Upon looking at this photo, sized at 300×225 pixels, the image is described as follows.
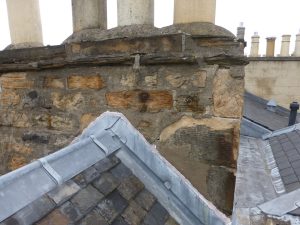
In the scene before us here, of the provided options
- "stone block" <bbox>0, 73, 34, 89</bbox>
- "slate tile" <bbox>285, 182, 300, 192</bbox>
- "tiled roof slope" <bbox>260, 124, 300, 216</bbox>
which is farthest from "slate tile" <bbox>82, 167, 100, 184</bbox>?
"slate tile" <bbox>285, 182, 300, 192</bbox>

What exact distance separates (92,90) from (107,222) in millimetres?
1049

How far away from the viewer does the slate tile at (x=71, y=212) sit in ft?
3.22

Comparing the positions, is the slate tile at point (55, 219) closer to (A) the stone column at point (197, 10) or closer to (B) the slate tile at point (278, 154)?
(A) the stone column at point (197, 10)

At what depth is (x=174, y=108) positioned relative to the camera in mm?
1718

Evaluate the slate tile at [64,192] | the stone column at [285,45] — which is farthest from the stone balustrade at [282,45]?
the slate tile at [64,192]

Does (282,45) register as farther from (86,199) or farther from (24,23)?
(86,199)

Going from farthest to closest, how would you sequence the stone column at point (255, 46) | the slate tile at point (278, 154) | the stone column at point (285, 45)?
the stone column at point (255, 46) → the stone column at point (285, 45) → the slate tile at point (278, 154)

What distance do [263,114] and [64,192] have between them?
38.3 ft

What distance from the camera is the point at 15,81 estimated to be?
216 centimetres

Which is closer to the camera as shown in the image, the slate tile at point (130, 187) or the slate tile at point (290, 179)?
the slate tile at point (130, 187)

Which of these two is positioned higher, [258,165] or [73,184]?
[73,184]

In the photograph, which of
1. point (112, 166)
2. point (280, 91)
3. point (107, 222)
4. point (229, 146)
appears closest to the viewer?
point (107, 222)

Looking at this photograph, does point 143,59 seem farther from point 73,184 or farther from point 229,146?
point 73,184

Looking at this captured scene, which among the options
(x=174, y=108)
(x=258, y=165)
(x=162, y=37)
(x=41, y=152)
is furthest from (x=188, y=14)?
(x=258, y=165)
